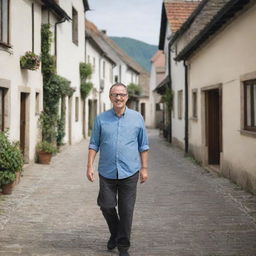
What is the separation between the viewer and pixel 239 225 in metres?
6.19

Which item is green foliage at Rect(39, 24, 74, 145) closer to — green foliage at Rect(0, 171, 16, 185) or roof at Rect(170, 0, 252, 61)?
roof at Rect(170, 0, 252, 61)

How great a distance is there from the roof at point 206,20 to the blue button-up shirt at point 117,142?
4630mm

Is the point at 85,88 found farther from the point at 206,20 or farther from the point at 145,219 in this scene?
the point at 145,219

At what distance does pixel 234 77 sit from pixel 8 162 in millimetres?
5040

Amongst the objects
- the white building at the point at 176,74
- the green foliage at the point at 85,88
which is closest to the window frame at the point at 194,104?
the white building at the point at 176,74

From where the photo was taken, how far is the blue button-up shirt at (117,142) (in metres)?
4.84

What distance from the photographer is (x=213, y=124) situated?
13.0 meters

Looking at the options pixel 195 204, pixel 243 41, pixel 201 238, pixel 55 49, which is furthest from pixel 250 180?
pixel 55 49

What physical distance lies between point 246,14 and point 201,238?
5072 millimetres

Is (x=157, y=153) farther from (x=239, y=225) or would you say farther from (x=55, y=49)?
(x=239, y=225)

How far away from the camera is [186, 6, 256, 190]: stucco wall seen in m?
8.64

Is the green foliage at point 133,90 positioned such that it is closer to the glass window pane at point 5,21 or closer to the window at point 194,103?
the window at point 194,103

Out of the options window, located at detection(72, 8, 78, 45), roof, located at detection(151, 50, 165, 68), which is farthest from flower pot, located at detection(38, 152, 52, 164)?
roof, located at detection(151, 50, 165, 68)

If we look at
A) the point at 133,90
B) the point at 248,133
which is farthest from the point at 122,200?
the point at 133,90
